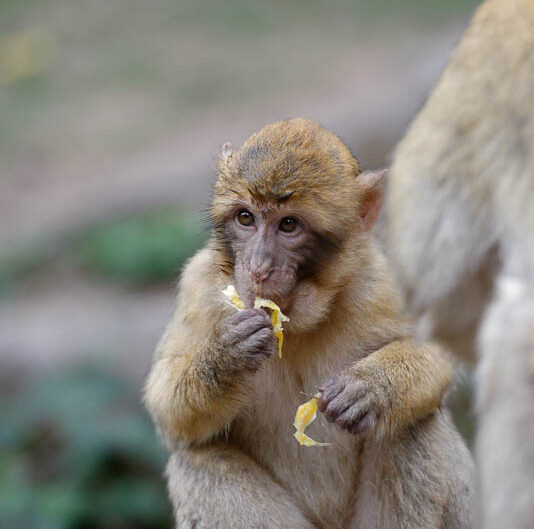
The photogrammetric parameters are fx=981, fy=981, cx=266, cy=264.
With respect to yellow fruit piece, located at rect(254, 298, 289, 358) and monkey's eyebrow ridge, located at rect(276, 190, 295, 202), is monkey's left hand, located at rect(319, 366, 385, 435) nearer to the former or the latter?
yellow fruit piece, located at rect(254, 298, 289, 358)

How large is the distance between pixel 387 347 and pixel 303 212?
2.02 ft

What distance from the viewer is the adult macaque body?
11.3 ft

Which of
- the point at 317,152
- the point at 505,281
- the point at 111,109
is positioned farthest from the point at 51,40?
the point at 505,281

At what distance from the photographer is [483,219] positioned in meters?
2.94

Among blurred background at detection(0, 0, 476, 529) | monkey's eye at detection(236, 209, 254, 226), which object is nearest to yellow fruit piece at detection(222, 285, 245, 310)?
monkey's eye at detection(236, 209, 254, 226)

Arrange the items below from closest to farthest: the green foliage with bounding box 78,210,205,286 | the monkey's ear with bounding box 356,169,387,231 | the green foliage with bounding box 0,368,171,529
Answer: the monkey's ear with bounding box 356,169,387,231 → the green foliage with bounding box 0,368,171,529 → the green foliage with bounding box 78,210,205,286

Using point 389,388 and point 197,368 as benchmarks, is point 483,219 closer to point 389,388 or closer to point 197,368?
point 389,388

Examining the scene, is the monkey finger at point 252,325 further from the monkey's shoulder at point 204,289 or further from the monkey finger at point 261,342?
the monkey's shoulder at point 204,289

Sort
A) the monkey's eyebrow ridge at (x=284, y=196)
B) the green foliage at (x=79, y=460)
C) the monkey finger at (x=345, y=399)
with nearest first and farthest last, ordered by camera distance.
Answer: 1. the monkey finger at (x=345, y=399)
2. the monkey's eyebrow ridge at (x=284, y=196)
3. the green foliage at (x=79, y=460)

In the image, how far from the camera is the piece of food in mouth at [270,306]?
133 inches

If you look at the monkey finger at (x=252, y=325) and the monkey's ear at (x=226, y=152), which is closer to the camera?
the monkey finger at (x=252, y=325)

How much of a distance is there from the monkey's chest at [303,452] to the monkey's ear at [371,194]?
0.63 metres

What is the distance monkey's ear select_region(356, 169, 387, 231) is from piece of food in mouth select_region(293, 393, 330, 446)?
72 cm

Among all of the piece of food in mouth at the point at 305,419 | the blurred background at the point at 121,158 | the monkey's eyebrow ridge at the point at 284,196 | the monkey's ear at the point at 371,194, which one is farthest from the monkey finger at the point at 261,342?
the blurred background at the point at 121,158
